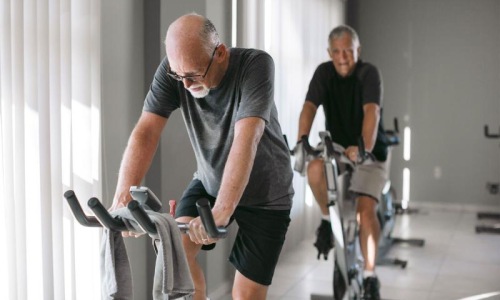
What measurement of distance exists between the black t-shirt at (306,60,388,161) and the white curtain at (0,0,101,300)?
133 centimetres

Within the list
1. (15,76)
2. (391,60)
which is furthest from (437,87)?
(15,76)

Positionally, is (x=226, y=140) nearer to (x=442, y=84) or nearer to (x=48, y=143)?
(x=48, y=143)

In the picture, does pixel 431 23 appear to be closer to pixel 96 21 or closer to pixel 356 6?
pixel 356 6

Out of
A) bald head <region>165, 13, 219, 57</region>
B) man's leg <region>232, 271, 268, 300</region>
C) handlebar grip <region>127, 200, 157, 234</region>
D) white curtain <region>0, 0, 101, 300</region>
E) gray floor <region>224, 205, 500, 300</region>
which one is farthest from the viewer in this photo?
gray floor <region>224, 205, 500, 300</region>

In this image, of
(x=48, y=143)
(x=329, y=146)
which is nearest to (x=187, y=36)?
(x=48, y=143)

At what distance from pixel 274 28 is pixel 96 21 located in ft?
7.24

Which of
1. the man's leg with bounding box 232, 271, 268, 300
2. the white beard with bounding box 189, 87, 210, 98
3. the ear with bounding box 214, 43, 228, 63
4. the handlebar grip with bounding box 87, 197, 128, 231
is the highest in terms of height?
the ear with bounding box 214, 43, 228, 63

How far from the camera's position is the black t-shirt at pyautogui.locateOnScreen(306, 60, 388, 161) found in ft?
13.1

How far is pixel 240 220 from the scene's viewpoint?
2.56m

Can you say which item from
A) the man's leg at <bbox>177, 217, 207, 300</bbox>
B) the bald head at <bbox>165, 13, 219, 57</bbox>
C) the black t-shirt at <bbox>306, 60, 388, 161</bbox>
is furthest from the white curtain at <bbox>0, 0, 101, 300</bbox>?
the black t-shirt at <bbox>306, 60, 388, 161</bbox>

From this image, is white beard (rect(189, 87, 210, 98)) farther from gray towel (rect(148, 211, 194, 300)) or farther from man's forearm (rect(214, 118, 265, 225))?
gray towel (rect(148, 211, 194, 300))

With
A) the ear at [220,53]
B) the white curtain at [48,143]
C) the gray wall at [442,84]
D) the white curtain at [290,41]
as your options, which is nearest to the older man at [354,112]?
the white curtain at [290,41]

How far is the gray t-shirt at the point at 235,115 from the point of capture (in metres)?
2.27

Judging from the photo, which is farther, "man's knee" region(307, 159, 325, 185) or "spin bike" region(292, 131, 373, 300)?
"man's knee" region(307, 159, 325, 185)
